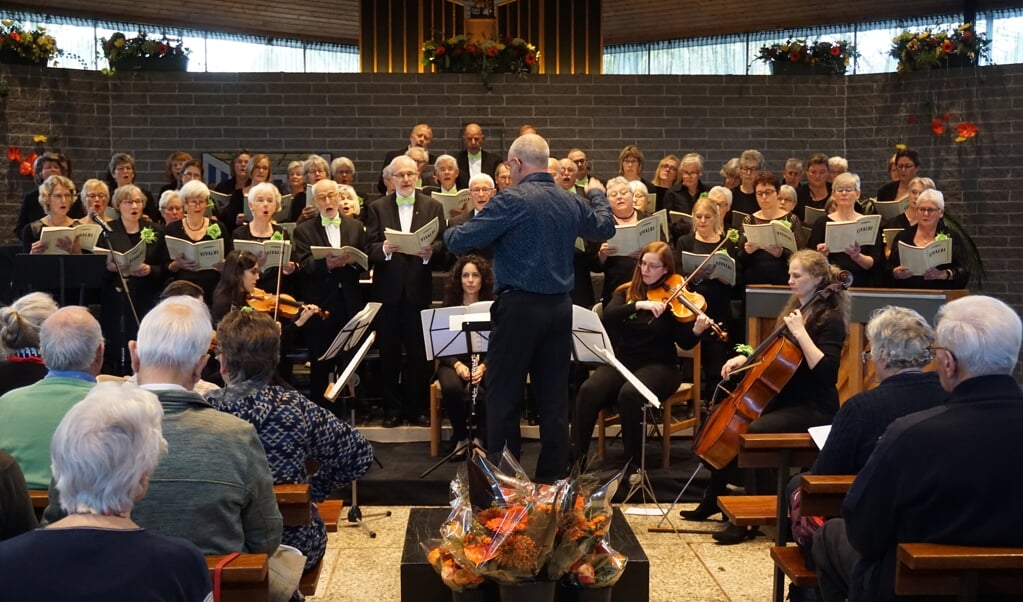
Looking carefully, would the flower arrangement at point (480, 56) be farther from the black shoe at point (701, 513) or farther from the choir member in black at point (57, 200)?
the black shoe at point (701, 513)

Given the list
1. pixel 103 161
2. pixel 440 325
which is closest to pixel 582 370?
pixel 440 325

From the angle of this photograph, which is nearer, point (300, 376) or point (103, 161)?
point (300, 376)

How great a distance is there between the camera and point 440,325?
220 inches

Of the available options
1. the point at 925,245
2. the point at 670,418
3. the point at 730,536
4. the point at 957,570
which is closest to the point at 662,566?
the point at 730,536

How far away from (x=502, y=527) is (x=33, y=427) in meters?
1.26

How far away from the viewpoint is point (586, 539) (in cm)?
305

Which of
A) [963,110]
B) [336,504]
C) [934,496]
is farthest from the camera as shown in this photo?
[963,110]

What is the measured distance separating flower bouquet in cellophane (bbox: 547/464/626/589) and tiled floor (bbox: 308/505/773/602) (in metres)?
1.18

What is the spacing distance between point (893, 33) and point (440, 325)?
27.3 ft

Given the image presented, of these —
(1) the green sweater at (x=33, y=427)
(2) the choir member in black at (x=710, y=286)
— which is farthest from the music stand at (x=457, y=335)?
(1) the green sweater at (x=33, y=427)

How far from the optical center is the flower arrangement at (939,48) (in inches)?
381

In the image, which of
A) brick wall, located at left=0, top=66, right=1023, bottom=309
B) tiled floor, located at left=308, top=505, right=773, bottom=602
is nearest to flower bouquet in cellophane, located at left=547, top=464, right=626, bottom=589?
tiled floor, located at left=308, top=505, right=773, bottom=602

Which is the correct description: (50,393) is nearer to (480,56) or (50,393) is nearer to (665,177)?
(665,177)

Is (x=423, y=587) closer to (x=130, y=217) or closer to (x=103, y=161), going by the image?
(x=130, y=217)
